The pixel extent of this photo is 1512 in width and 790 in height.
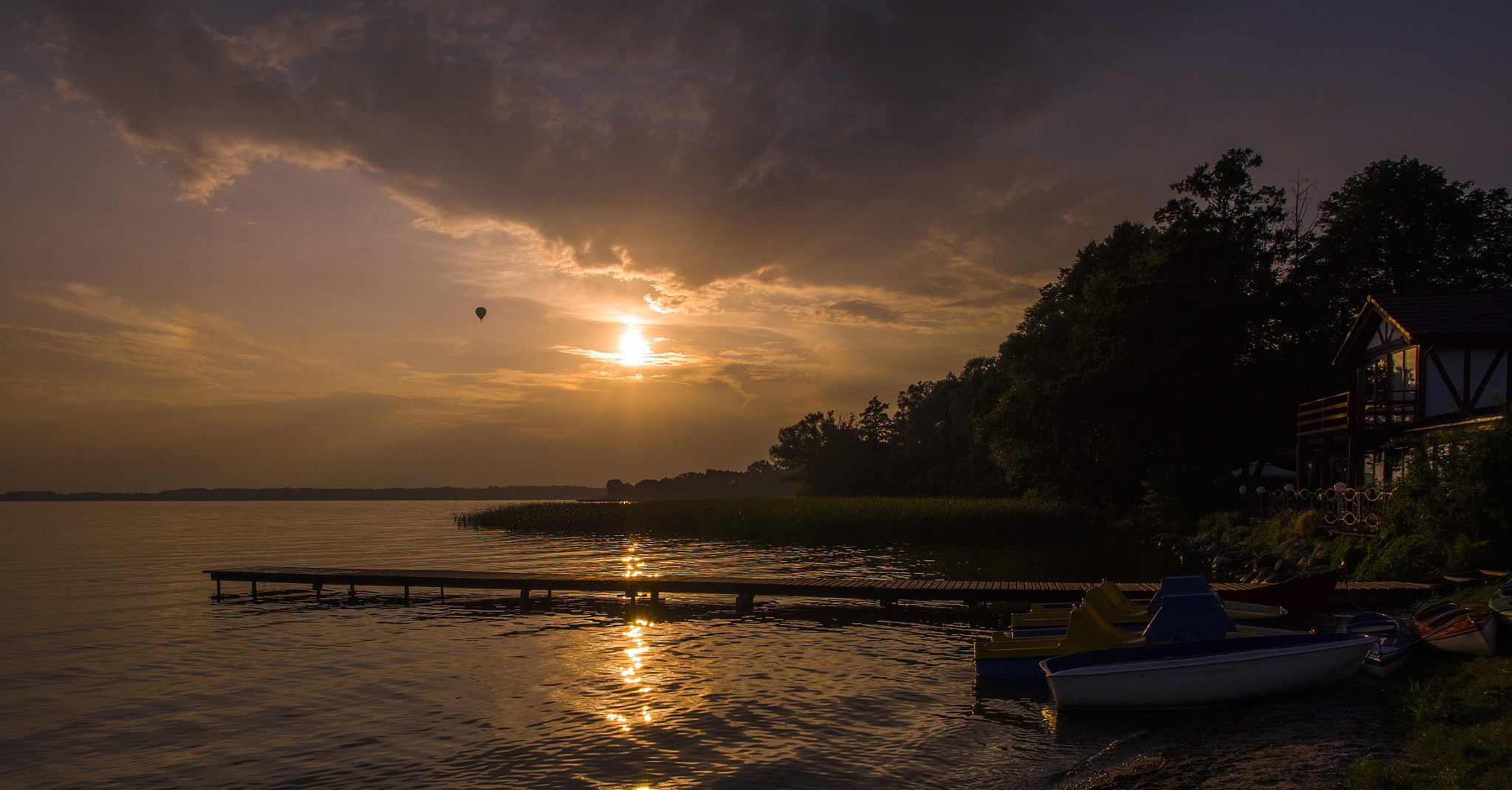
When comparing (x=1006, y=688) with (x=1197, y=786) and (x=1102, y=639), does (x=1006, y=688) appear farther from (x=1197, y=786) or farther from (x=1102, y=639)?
(x=1197, y=786)

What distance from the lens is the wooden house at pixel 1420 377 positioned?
2828 centimetres

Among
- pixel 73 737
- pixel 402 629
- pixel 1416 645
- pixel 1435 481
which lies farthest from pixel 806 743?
pixel 1435 481

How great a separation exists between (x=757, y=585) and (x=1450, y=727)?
15955mm

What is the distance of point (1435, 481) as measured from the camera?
20312 mm

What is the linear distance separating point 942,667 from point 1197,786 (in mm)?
7096

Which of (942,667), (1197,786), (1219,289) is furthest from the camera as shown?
(1219,289)

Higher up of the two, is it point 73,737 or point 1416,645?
point 1416,645

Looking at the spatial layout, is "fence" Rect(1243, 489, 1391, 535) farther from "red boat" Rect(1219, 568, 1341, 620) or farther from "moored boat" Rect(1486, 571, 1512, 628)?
"moored boat" Rect(1486, 571, 1512, 628)

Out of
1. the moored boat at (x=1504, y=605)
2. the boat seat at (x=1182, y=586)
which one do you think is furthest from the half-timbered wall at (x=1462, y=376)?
the boat seat at (x=1182, y=586)

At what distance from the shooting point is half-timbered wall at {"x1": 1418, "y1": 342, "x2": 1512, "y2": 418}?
92.6ft

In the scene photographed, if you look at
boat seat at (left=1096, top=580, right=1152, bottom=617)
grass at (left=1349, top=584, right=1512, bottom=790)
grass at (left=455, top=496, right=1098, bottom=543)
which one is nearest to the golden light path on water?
grass at (left=1349, top=584, right=1512, bottom=790)

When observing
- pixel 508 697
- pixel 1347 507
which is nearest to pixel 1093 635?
pixel 508 697

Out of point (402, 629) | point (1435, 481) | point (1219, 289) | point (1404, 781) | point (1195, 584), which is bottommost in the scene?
point (402, 629)

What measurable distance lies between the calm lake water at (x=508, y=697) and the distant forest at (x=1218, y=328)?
18.3 metres
